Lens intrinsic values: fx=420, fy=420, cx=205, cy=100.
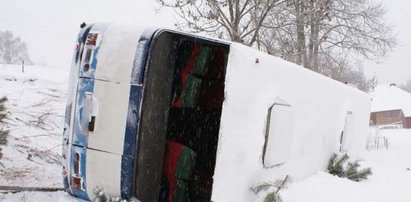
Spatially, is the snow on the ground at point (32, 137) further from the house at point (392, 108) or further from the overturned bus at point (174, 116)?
the house at point (392, 108)

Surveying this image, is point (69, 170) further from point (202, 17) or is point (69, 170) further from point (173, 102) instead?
point (202, 17)

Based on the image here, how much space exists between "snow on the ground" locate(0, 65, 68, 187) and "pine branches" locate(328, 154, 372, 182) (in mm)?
4306

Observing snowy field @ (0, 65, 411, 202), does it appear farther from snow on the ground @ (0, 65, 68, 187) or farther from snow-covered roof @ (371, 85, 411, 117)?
snow-covered roof @ (371, 85, 411, 117)

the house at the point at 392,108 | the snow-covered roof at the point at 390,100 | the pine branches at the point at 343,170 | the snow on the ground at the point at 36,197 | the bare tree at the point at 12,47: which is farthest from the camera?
the bare tree at the point at 12,47

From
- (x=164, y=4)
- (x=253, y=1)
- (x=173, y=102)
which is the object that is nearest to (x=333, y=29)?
(x=253, y=1)

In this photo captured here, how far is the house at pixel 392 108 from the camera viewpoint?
1995 inches

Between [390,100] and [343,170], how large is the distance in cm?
5077

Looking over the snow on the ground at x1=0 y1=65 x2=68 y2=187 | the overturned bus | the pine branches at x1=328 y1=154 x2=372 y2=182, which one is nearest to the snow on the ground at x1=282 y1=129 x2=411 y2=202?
the pine branches at x1=328 y1=154 x2=372 y2=182

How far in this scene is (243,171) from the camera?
3.84 m

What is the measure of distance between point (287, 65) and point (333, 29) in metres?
15.6

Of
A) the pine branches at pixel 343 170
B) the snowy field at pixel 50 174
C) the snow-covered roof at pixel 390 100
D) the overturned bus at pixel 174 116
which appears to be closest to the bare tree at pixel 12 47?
the snow-covered roof at pixel 390 100

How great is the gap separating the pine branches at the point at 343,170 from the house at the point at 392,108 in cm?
4625

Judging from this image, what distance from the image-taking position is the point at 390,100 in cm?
5312

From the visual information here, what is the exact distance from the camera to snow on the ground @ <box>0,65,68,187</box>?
520 centimetres
